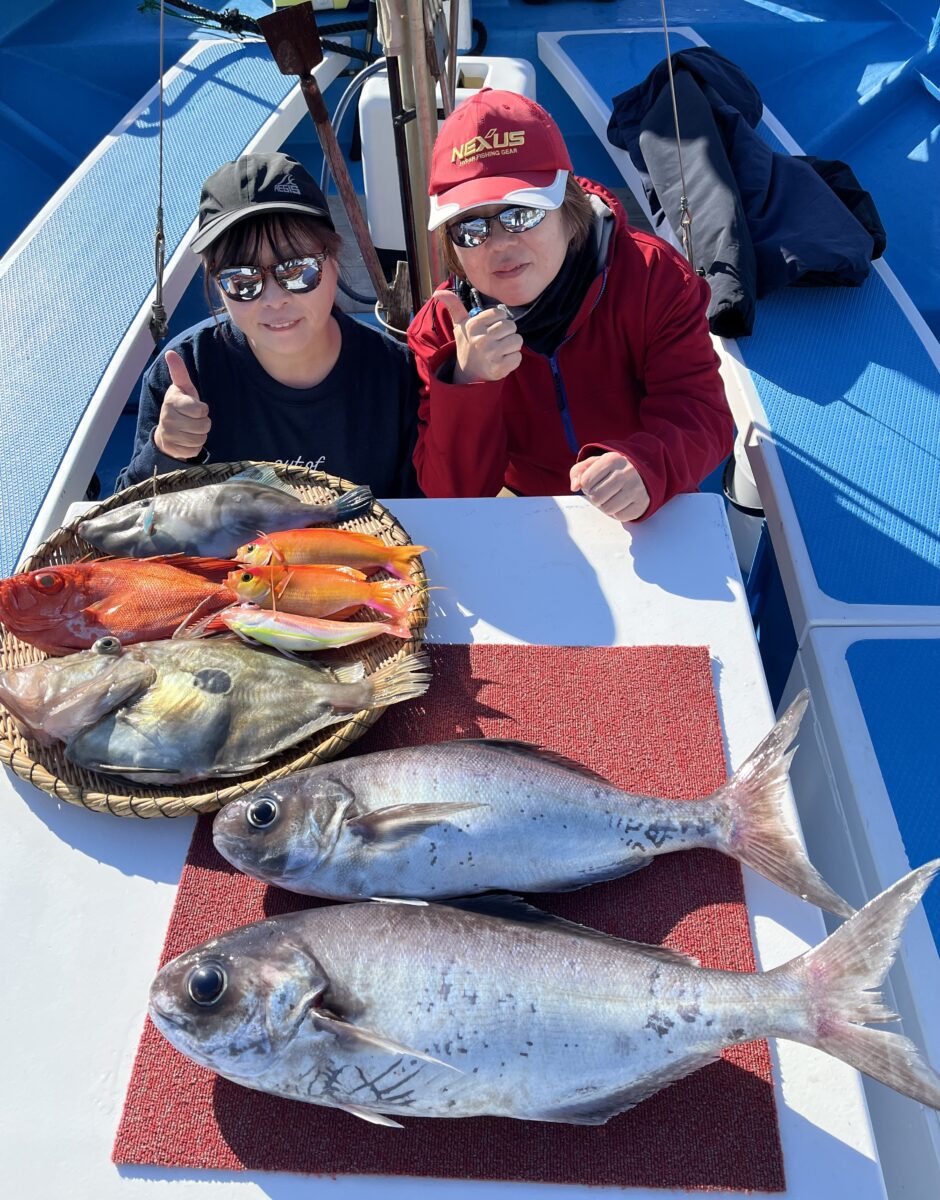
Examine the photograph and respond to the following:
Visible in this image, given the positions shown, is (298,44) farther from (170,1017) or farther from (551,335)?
(170,1017)

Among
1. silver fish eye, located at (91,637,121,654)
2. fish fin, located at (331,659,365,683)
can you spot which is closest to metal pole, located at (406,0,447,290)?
fish fin, located at (331,659,365,683)

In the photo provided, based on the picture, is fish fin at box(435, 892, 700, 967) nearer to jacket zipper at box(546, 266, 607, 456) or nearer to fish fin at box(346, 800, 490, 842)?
fish fin at box(346, 800, 490, 842)

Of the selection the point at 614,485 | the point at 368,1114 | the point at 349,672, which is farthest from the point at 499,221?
the point at 368,1114

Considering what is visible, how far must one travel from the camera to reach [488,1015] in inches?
40.1

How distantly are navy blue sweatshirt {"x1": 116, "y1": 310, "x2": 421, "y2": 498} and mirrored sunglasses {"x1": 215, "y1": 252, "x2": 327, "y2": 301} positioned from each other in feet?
1.19

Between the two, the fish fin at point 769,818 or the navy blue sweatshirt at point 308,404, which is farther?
the navy blue sweatshirt at point 308,404

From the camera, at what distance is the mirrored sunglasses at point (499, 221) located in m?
1.86

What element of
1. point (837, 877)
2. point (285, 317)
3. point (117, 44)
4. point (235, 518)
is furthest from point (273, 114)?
point (837, 877)

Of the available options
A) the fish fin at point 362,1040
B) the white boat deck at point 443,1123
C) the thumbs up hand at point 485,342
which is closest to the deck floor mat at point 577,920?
the white boat deck at point 443,1123

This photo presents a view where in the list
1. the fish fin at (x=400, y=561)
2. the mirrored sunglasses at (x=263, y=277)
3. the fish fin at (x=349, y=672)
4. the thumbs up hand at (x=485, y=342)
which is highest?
the mirrored sunglasses at (x=263, y=277)

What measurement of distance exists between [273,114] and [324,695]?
3549 millimetres

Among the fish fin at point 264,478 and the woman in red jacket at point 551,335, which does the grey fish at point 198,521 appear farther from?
the woman in red jacket at point 551,335

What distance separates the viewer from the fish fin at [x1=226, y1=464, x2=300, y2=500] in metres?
1.76

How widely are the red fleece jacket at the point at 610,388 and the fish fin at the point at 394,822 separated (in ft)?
2.88
